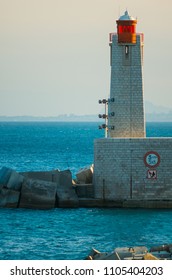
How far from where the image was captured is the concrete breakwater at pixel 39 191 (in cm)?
3897

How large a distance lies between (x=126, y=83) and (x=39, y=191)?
18.7 feet

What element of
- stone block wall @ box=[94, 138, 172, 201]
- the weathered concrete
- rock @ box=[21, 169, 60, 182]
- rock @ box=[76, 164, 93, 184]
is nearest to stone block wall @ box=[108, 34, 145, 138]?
stone block wall @ box=[94, 138, 172, 201]

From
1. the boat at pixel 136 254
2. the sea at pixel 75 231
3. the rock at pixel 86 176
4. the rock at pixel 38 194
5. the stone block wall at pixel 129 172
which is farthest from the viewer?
the rock at pixel 86 176

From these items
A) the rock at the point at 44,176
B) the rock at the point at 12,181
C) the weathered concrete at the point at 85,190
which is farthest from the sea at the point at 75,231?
the rock at the point at 44,176

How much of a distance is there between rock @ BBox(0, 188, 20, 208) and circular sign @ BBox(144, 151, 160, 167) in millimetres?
5264

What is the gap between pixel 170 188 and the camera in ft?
129

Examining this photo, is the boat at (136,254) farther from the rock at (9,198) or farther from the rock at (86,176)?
the rock at (86,176)

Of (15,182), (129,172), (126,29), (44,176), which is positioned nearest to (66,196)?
(44,176)

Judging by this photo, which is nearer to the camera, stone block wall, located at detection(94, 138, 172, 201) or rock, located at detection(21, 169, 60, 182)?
stone block wall, located at detection(94, 138, 172, 201)

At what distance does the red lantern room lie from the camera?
40.2m

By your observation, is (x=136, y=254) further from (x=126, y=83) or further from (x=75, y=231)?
(x=126, y=83)

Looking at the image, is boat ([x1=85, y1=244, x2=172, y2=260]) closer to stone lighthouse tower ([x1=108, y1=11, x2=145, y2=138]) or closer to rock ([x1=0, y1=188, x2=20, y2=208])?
rock ([x1=0, y1=188, x2=20, y2=208])

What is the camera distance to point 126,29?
40531 mm
